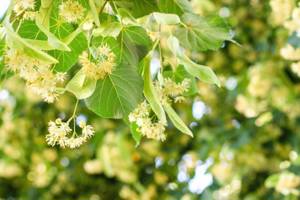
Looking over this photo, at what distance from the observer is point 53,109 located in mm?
2254

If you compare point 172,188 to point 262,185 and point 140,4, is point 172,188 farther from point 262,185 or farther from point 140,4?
point 140,4

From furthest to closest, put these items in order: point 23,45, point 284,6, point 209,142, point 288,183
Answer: point 209,142 → point 288,183 → point 284,6 → point 23,45

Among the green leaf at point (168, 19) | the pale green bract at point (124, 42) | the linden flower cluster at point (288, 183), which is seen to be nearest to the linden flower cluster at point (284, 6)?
the linden flower cluster at point (288, 183)

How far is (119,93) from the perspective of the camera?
23.4 inches

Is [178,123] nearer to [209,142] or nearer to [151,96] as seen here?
[151,96]

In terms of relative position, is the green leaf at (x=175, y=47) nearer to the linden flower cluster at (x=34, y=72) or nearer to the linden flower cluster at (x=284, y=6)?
the linden flower cluster at (x=34, y=72)

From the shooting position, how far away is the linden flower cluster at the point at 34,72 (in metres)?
0.49

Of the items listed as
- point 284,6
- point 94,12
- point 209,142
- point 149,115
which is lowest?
point 209,142

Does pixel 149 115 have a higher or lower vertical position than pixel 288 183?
higher

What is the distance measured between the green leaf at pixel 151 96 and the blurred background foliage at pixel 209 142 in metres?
0.78

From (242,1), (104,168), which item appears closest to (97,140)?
(104,168)

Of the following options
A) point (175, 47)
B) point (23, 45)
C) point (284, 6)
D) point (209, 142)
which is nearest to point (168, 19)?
point (175, 47)

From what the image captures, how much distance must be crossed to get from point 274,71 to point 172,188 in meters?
0.48

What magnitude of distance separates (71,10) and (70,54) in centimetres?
6
